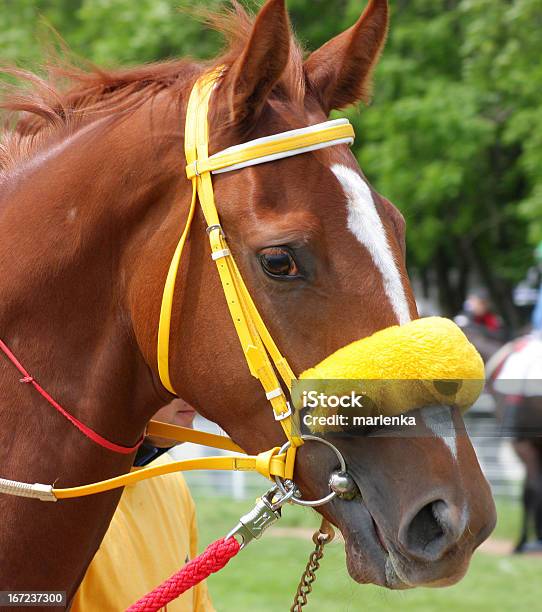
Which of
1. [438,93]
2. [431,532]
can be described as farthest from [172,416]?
[438,93]

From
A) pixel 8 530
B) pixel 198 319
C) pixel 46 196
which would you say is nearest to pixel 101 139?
pixel 46 196

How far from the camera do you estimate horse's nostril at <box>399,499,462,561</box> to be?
6.36ft

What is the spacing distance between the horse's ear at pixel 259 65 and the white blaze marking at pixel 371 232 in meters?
0.25

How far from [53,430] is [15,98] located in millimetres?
906

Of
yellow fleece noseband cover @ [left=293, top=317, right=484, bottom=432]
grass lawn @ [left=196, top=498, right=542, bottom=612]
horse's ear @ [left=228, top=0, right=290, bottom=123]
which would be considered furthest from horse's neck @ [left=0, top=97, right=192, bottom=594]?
grass lawn @ [left=196, top=498, right=542, bottom=612]

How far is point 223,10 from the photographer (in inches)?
103

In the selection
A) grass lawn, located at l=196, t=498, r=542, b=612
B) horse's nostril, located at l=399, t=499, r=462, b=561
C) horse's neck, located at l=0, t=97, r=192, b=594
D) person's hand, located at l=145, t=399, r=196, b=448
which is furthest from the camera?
grass lawn, located at l=196, t=498, r=542, b=612

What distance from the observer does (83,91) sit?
8.31 feet

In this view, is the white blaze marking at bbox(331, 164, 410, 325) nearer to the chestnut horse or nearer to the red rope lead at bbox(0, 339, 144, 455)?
the chestnut horse

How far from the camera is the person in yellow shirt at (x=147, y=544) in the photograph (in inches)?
105

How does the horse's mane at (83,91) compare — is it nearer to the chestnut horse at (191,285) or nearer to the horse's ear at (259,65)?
the chestnut horse at (191,285)

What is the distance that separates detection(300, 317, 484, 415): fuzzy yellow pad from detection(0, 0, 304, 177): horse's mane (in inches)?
31.4

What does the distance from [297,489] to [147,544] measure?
2.81 ft

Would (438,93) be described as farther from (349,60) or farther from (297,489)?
(297,489)
